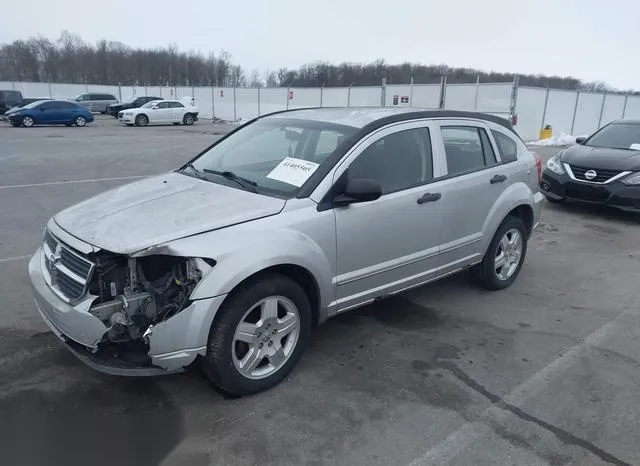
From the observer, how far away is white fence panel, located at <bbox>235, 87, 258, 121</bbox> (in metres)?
36.2

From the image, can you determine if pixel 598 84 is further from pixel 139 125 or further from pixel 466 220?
pixel 466 220

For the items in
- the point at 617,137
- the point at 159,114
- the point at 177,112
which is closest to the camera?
the point at 617,137

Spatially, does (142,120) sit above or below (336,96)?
below

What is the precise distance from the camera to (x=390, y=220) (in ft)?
12.8

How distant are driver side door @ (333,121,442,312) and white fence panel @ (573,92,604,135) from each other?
23.8 metres

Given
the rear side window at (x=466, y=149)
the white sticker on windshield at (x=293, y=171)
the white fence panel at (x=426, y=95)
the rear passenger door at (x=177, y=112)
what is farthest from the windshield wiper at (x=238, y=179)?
the rear passenger door at (x=177, y=112)

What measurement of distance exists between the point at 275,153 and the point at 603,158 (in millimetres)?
6703

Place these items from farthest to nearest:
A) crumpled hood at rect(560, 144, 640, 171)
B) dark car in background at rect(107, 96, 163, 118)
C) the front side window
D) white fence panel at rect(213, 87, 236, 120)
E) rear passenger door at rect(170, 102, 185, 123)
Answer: white fence panel at rect(213, 87, 236, 120) → dark car in background at rect(107, 96, 163, 118) → rear passenger door at rect(170, 102, 185, 123) → crumpled hood at rect(560, 144, 640, 171) → the front side window

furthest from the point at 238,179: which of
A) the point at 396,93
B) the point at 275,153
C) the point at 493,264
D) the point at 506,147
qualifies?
the point at 396,93

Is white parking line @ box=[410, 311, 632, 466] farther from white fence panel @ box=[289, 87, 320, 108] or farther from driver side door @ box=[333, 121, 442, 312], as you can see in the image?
white fence panel @ box=[289, 87, 320, 108]

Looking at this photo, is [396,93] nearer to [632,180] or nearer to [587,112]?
[587,112]

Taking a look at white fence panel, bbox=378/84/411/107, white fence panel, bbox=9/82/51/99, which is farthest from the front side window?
white fence panel, bbox=9/82/51/99

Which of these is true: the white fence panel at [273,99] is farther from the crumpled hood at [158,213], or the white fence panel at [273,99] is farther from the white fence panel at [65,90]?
the crumpled hood at [158,213]

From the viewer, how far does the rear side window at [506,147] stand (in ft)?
16.8
